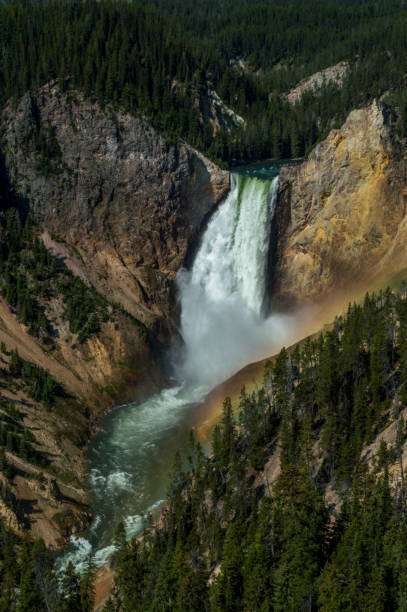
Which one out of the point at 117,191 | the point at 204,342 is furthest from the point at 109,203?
the point at 204,342

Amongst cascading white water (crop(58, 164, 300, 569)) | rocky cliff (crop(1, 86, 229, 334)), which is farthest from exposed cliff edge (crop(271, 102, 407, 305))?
rocky cliff (crop(1, 86, 229, 334))

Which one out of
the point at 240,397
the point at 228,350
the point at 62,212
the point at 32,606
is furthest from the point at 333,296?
the point at 32,606

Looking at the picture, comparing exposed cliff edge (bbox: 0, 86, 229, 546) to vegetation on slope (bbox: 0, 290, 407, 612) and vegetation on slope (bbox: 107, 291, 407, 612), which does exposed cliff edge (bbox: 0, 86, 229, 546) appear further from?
vegetation on slope (bbox: 0, 290, 407, 612)

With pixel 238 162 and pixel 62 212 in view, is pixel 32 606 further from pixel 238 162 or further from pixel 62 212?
pixel 238 162

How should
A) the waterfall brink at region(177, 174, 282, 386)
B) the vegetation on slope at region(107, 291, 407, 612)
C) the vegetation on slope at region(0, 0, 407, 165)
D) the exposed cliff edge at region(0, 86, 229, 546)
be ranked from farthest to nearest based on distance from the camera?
the vegetation on slope at region(0, 0, 407, 165) < the waterfall brink at region(177, 174, 282, 386) < the exposed cliff edge at region(0, 86, 229, 546) < the vegetation on slope at region(107, 291, 407, 612)

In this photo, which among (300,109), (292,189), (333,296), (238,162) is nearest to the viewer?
(333,296)

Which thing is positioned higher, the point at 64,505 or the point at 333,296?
the point at 333,296
